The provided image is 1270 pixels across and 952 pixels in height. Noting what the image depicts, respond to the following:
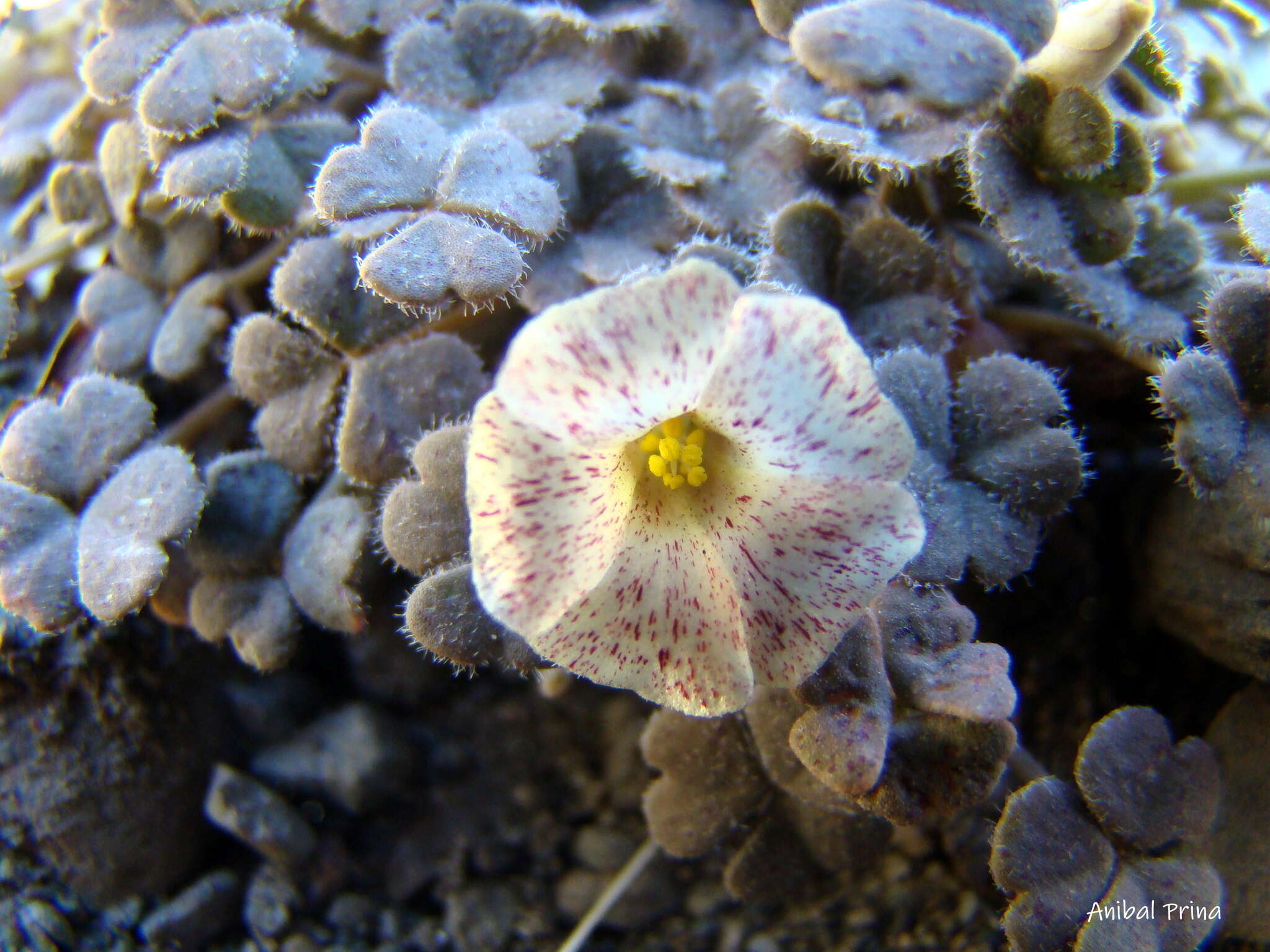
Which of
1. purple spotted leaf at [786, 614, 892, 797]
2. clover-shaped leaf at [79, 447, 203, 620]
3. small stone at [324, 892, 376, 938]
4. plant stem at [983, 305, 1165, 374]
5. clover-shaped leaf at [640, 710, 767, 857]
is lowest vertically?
small stone at [324, 892, 376, 938]

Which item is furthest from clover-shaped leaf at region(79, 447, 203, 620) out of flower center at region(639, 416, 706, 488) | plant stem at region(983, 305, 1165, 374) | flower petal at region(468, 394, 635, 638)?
plant stem at region(983, 305, 1165, 374)

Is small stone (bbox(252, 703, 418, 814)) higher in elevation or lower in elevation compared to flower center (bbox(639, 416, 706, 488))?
lower

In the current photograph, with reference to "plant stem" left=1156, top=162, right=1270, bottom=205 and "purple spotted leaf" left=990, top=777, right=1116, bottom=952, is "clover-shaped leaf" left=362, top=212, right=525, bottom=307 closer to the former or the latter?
"purple spotted leaf" left=990, top=777, right=1116, bottom=952

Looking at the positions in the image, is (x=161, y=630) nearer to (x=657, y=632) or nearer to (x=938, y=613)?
(x=657, y=632)

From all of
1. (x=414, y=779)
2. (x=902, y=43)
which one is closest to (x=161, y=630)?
(x=414, y=779)

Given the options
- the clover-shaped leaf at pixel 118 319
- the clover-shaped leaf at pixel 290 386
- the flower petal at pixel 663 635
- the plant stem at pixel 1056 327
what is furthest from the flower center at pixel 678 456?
the clover-shaped leaf at pixel 118 319

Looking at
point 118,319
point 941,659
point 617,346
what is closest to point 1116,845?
point 941,659

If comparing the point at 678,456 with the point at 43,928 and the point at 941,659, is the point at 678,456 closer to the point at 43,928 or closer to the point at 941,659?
the point at 941,659

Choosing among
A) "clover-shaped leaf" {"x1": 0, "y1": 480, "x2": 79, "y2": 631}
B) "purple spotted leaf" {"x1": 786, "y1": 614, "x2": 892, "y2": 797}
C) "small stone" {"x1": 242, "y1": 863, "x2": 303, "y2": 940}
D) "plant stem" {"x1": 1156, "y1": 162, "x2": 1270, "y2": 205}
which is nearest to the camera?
"purple spotted leaf" {"x1": 786, "y1": 614, "x2": 892, "y2": 797}
